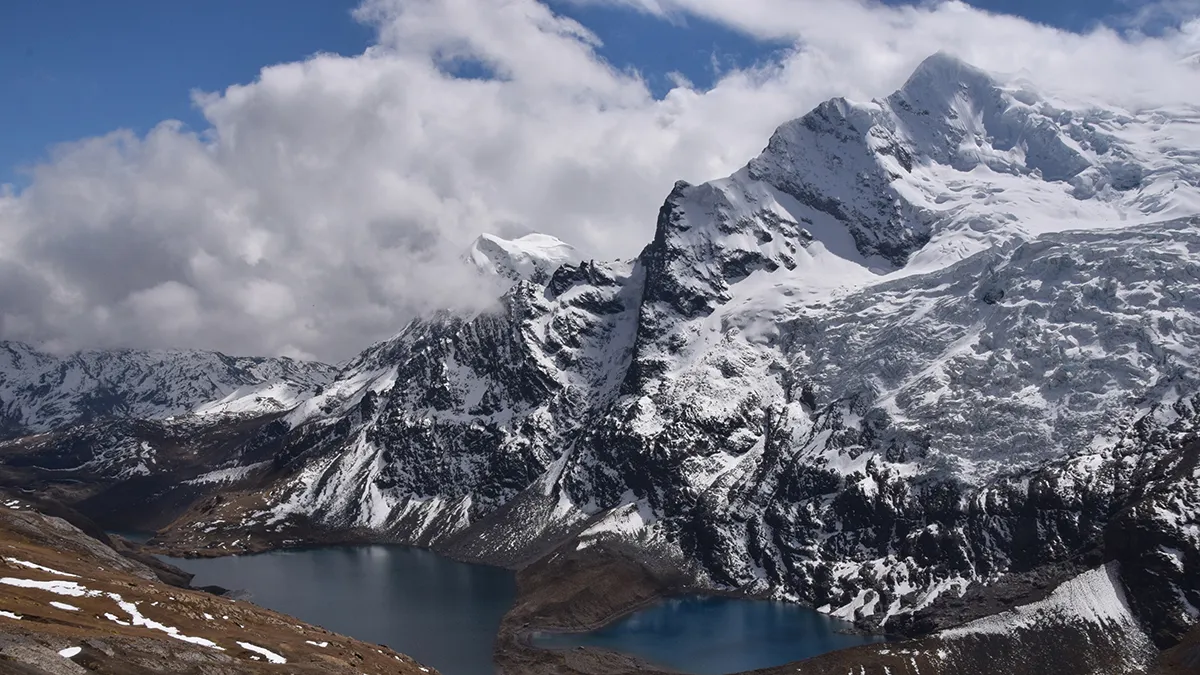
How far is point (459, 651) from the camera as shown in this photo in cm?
19950

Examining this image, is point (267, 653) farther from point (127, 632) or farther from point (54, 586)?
point (54, 586)

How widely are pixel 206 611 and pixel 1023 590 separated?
168 m

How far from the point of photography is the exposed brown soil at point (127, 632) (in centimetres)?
6456

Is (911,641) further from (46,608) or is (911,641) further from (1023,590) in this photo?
(46,608)

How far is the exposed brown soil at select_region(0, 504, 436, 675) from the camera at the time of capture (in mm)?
64562

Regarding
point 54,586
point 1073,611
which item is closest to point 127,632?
point 54,586

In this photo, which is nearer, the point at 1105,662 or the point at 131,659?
the point at 131,659

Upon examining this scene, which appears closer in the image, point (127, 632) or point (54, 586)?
point (127, 632)

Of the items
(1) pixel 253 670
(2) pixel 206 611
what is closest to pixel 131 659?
(1) pixel 253 670

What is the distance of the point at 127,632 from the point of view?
277 feet

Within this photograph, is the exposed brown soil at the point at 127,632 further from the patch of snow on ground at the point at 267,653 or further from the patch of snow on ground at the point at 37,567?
the patch of snow on ground at the point at 267,653

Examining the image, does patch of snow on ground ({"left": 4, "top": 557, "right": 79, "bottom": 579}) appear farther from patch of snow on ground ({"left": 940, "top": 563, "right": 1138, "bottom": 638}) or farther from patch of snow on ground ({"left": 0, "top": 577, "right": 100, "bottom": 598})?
patch of snow on ground ({"left": 940, "top": 563, "right": 1138, "bottom": 638})

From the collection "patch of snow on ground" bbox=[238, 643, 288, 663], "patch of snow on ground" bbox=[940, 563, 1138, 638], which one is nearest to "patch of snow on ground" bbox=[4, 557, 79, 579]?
"patch of snow on ground" bbox=[238, 643, 288, 663]

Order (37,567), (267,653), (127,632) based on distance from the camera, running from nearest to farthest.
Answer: (127,632) → (267,653) → (37,567)
